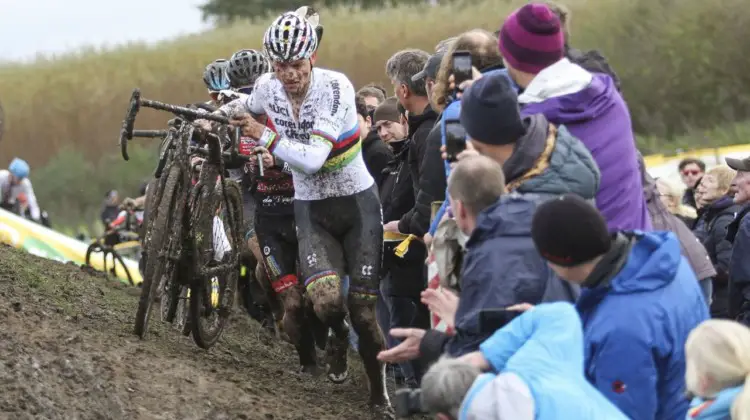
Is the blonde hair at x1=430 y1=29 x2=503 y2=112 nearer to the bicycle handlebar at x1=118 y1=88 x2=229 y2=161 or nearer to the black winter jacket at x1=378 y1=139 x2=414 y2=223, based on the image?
the black winter jacket at x1=378 y1=139 x2=414 y2=223

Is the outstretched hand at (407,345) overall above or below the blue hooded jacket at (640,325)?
below

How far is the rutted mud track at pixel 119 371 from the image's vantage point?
8.07 m

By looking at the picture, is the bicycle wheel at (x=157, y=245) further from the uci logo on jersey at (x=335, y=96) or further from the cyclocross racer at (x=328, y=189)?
the uci logo on jersey at (x=335, y=96)

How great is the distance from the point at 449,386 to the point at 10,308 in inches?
197

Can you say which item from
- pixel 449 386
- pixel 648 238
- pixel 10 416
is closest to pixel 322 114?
pixel 10 416

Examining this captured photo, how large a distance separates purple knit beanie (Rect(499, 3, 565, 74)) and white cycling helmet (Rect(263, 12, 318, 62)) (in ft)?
9.02

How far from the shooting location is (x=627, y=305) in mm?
5895

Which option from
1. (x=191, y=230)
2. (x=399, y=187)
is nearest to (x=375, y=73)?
(x=399, y=187)

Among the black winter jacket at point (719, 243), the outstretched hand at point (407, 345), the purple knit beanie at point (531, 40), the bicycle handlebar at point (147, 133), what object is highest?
the purple knit beanie at point (531, 40)

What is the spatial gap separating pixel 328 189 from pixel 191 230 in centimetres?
116

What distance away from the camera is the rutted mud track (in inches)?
318

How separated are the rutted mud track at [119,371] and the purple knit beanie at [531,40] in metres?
2.72

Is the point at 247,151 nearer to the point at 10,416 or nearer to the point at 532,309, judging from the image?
the point at 10,416

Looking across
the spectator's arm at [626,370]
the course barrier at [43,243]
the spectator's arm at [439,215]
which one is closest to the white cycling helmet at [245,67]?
the spectator's arm at [439,215]
